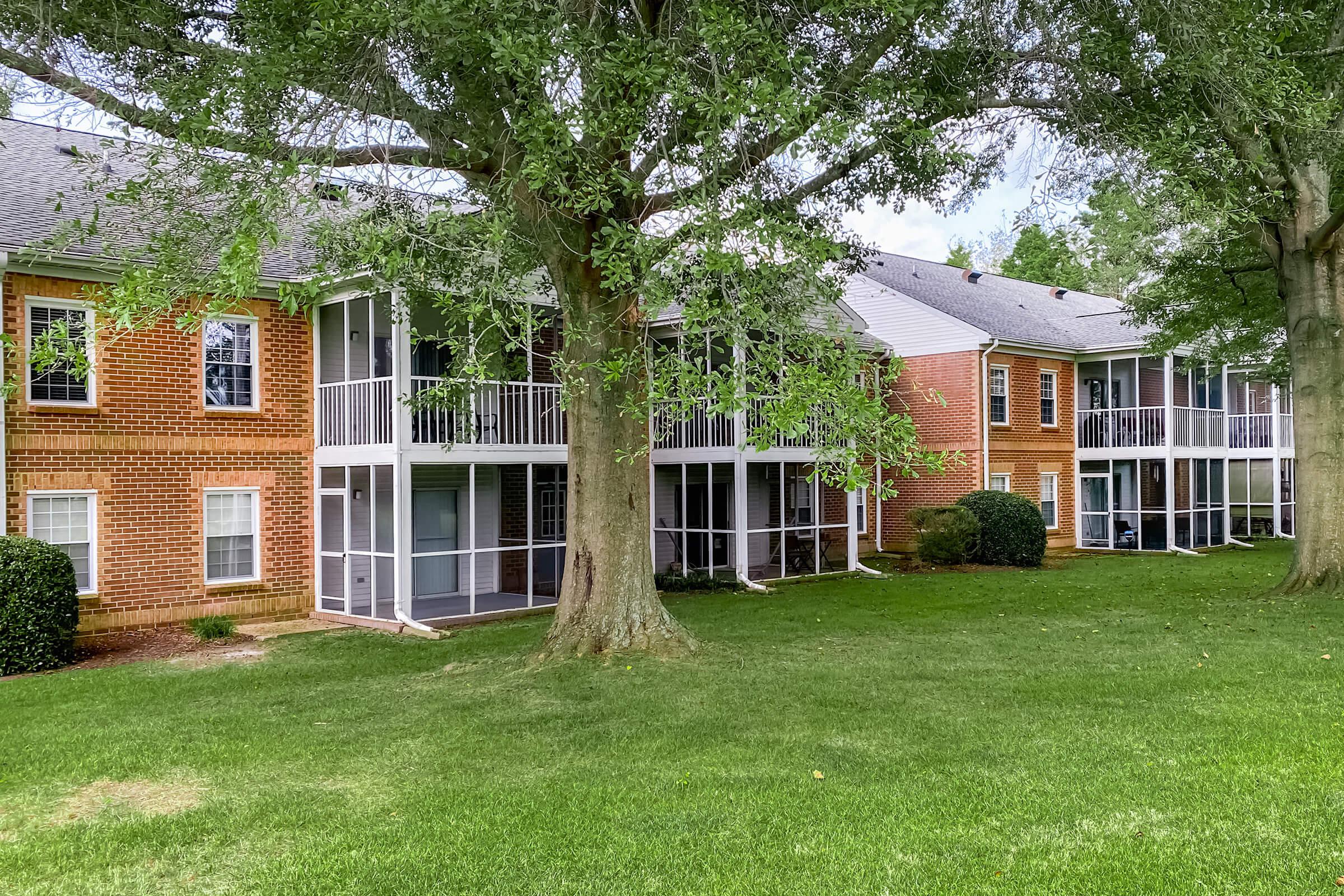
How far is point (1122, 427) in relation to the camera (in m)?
Result: 25.8

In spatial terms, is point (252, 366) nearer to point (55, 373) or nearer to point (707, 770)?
point (55, 373)

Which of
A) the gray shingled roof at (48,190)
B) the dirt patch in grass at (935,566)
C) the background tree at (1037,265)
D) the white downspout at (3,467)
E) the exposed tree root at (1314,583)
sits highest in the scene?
the background tree at (1037,265)

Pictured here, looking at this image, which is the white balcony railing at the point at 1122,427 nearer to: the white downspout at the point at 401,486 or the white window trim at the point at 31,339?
the white downspout at the point at 401,486

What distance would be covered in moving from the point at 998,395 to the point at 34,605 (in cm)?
2016

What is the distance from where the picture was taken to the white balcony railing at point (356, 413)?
14008mm

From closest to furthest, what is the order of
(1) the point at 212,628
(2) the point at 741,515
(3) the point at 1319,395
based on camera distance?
(1) the point at 212,628 < (3) the point at 1319,395 < (2) the point at 741,515

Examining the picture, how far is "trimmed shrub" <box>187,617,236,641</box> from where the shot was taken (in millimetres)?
12641

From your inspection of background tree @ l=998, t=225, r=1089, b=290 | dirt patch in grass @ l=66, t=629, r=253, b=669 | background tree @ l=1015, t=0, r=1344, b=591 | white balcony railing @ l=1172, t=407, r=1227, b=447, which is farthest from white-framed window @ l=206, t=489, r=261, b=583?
background tree @ l=998, t=225, r=1089, b=290

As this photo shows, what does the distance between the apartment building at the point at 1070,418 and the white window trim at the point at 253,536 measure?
46.8 feet

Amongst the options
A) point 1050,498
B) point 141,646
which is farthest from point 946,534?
point 141,646

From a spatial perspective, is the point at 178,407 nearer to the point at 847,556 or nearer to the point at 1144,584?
the point at 847,556

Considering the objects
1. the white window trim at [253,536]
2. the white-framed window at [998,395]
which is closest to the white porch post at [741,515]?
the white window trim at [253,536]

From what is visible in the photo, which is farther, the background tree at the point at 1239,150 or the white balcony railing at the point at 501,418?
the white balcony railing at the point at 501,418

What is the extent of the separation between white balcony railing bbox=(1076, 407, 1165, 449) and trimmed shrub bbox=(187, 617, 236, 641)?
21.2m
